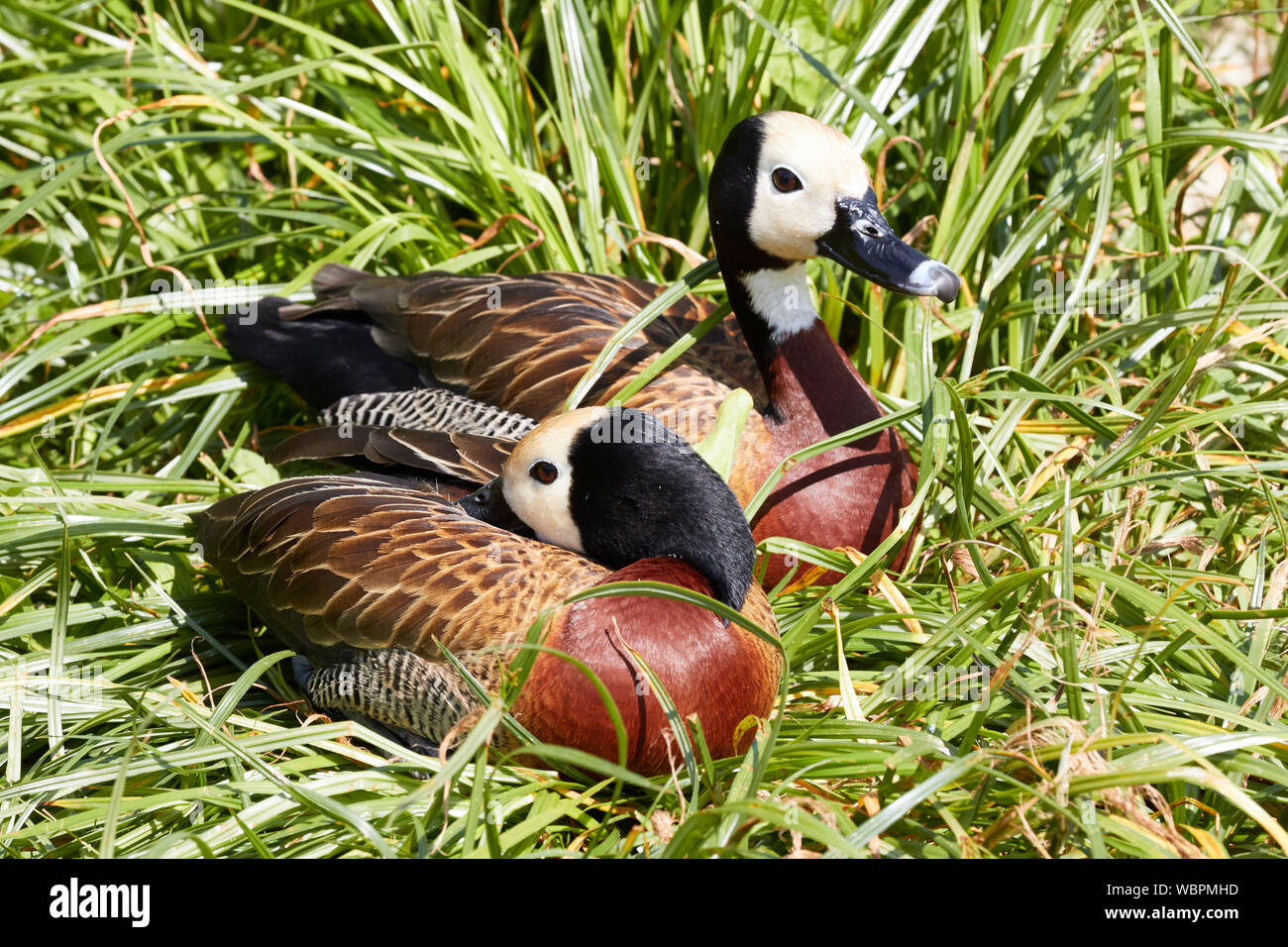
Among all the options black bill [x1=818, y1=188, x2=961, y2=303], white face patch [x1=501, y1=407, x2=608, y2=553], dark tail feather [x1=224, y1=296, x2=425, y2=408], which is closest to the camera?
white face patch [x1=501, y1=407, x2=608, y2=553]

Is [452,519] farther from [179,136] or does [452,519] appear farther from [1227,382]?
[1227,382]

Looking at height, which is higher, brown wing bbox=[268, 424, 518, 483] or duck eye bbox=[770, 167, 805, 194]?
duck eye bbox=[770, 167, 805, 194]

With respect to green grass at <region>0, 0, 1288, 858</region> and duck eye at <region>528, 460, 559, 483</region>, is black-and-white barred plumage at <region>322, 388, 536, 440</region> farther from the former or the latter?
duck eye at <region>528, 460, 559, 483</region>

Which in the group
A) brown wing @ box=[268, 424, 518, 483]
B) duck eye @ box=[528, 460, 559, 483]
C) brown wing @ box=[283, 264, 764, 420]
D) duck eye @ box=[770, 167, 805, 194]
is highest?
duck eye @ box=[770, 167, 805, 194]

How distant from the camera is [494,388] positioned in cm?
341

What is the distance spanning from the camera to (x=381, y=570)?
2643 mm

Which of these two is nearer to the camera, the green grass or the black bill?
the green grass

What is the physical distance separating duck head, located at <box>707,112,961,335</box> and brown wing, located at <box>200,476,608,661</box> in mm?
978

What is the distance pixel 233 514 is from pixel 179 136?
4.54 ft

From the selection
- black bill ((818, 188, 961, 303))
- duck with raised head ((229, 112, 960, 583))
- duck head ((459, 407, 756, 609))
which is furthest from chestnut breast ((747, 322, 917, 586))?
duck head ((459, 407, 756, 609))

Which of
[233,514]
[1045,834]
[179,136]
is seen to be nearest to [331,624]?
[233,514]

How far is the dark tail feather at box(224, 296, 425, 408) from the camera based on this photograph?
3676 mm

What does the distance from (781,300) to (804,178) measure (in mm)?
322

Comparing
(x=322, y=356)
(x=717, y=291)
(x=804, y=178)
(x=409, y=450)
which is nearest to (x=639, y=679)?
(x=409, y=450)
